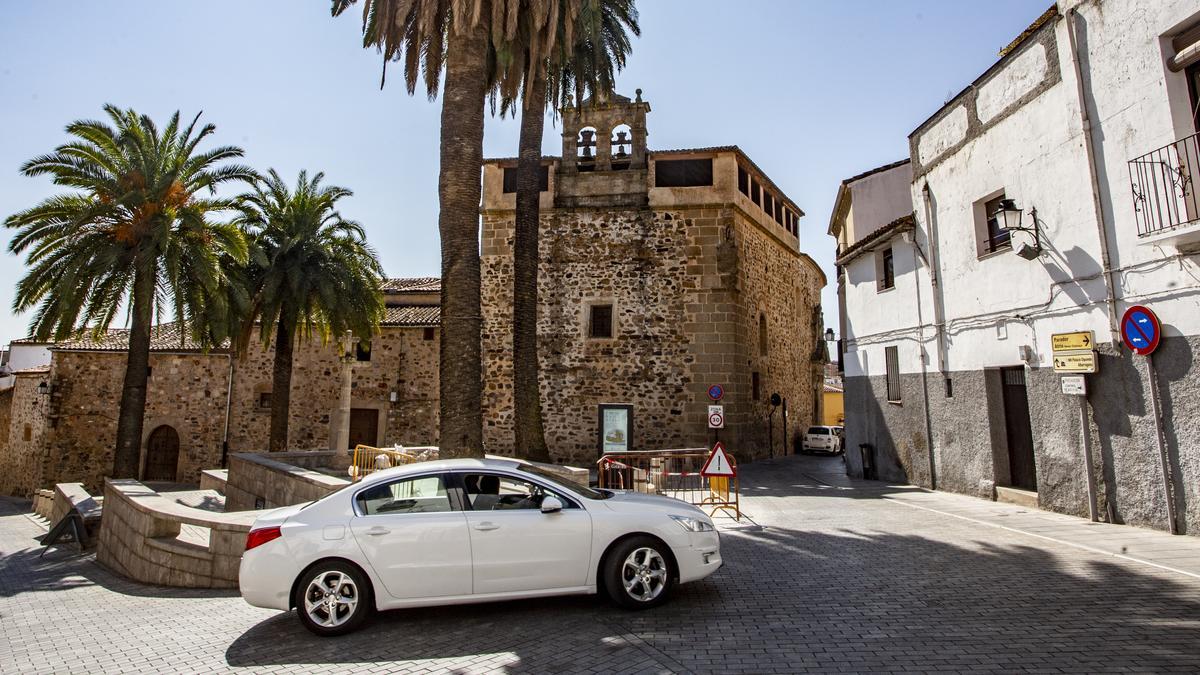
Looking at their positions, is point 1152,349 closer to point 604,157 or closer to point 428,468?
point 428,468

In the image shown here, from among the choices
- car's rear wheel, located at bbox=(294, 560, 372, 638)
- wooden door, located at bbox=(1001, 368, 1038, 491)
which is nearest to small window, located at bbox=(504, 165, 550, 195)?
wooden door, located at bbox=(1001, 368, 1038, 491)

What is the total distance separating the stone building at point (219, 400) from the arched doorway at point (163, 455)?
4cm

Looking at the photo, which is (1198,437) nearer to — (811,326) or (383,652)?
(383,652)

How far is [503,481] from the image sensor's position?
5.68 metres

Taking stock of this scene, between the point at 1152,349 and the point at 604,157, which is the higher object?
the point at 604,157

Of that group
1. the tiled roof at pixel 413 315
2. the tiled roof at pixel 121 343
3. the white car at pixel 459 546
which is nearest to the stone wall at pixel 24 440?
the tiled roof at pixel 121 343

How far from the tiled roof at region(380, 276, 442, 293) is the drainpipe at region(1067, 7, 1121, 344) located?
24193 mm

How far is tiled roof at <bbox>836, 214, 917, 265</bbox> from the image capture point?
13.4 metres

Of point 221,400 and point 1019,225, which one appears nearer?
point 1019,225

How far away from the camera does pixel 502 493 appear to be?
558 cm

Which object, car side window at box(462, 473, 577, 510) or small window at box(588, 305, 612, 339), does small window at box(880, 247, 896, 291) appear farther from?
car side window at box(462, 473, 577, 510)

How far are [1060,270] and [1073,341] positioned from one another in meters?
1.13

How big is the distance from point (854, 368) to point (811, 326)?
48.0 ft

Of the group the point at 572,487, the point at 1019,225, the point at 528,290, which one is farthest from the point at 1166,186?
the point at 528,290
